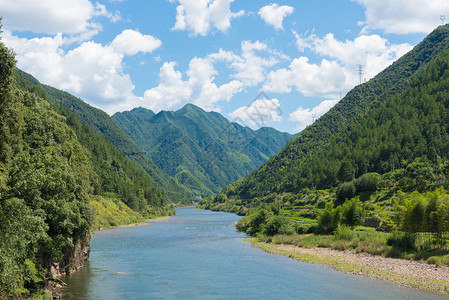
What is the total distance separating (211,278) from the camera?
54375 millimetres

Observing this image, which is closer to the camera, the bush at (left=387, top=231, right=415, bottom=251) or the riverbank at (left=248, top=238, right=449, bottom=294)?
the riverbank at (left=248, top=238, right=449, bottom=294)

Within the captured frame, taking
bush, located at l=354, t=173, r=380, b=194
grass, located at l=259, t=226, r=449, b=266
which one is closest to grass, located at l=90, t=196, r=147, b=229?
grass, located at l=259, t=226, r=449, b=266

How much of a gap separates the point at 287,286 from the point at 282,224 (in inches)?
1977

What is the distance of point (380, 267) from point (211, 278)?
2657 centimetres

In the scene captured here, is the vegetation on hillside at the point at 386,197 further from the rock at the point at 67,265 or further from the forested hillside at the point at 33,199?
the forested hillside at the point at 33,199

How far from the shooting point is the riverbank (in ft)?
162

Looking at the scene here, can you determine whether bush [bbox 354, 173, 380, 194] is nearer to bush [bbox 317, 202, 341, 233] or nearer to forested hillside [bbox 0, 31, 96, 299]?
bush [bbox 317, 202, 341, 233]

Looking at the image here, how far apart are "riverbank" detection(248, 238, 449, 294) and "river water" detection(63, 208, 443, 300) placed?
236 centimetres

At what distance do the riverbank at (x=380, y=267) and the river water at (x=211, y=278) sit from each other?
2.36 metres

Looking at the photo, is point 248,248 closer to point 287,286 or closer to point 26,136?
point 287,286

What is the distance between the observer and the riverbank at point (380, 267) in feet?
162

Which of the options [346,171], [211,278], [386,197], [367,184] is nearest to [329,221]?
[386,197]

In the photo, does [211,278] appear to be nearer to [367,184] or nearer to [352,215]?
[352,215]

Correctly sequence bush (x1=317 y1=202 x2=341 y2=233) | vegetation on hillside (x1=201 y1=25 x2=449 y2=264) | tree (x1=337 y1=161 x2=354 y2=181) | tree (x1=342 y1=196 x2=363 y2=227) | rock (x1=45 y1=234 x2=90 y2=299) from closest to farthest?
rock (x1=45 y1=234 x2=90 y2=299) < vegetation on hillside (x1=201 y1=25 x2=449 y2=264) < bush (x1=317 y1=202 x2=341 y2=233) < tree (x1=342 y1=196 x2=363 y2=227) < tree (x1=337 y1=161 x2=354 y2=181)
